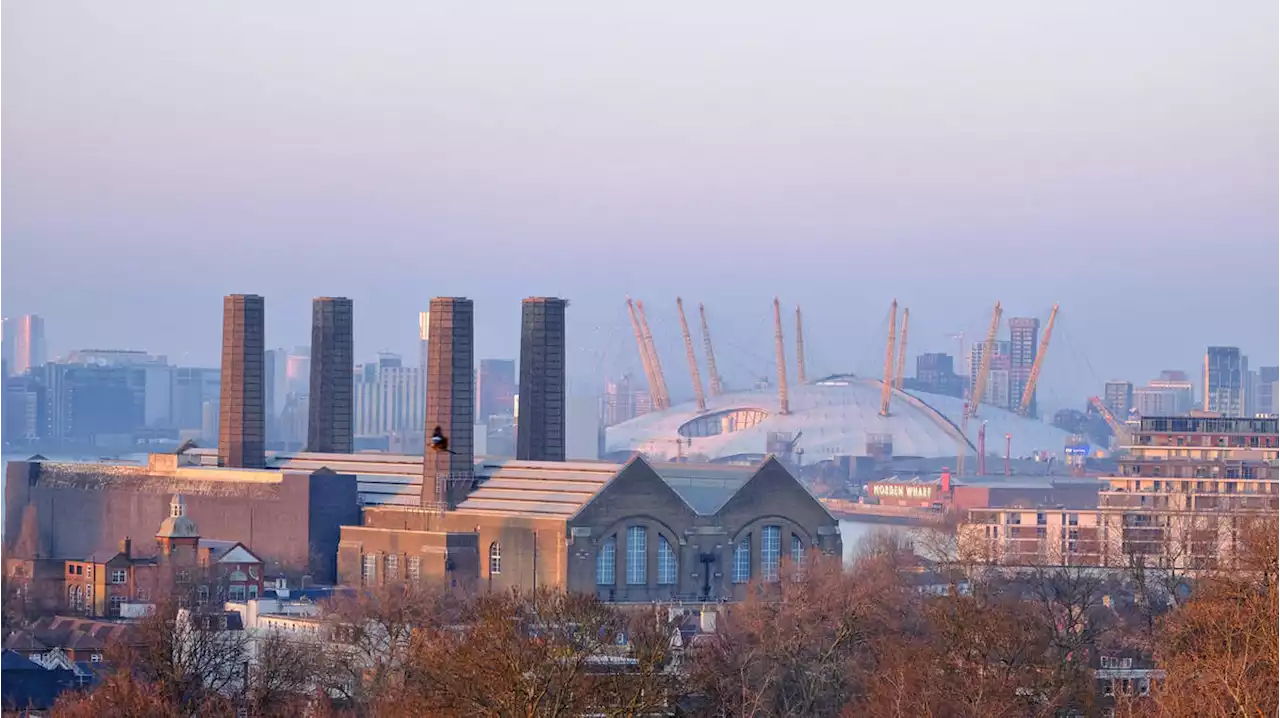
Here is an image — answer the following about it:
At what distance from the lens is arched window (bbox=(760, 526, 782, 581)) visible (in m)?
77.2

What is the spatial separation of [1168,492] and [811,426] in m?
81.1

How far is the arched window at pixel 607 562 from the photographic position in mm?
74938

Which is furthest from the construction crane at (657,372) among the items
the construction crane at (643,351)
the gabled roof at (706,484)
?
the gabled roof at (706,484)

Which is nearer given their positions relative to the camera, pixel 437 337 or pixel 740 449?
pixel 437 337

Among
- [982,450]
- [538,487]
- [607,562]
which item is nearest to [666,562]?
[607,562]

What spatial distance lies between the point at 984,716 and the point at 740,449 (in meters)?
131

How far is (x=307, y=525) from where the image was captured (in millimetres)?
80812

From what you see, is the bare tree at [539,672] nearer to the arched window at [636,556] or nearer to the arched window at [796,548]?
the arched window at [636,556]

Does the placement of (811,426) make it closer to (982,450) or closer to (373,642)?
(982,450)

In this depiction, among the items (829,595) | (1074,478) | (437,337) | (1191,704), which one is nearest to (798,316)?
(1074,478)

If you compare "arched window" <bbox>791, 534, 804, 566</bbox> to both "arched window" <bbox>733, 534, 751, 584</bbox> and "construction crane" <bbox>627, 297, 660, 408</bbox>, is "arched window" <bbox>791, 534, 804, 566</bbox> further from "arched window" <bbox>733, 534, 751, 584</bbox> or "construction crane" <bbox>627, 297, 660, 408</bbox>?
"construction crane" <bbox>627, 297, 660, 408</bbox>

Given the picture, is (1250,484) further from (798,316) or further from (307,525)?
(798,316)

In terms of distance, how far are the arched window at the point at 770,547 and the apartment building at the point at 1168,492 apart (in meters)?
13.2

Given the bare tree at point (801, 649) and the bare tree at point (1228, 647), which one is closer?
the bare tree at point (1228, 647)
